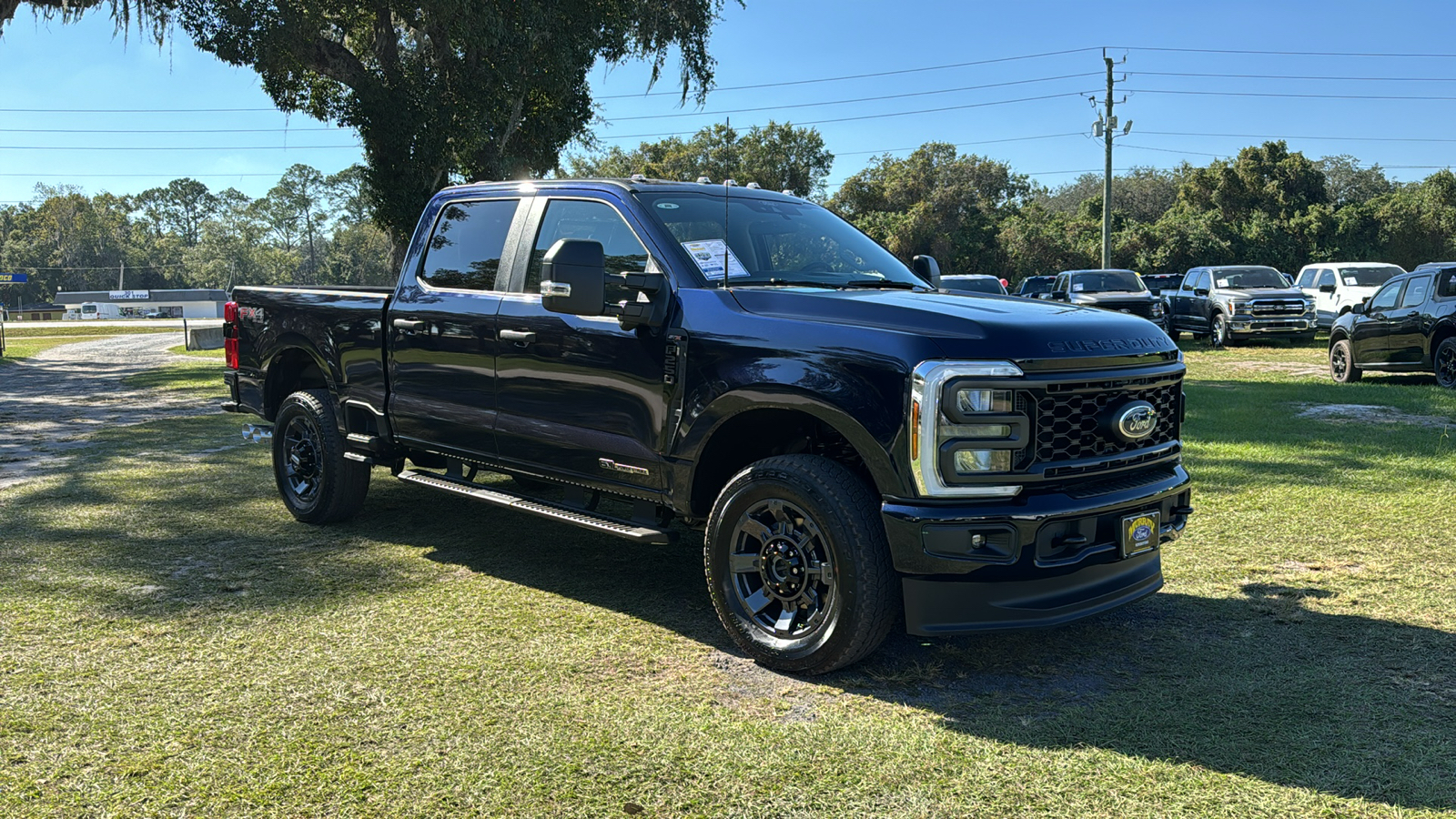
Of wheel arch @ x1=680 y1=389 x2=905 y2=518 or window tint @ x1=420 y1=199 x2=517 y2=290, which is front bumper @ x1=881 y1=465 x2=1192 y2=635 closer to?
wheel arch @ x1=680 y1=389 x2=905 y2=518

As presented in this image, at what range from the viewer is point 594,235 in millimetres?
5520

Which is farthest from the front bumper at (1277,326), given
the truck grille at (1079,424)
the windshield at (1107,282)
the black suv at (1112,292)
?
the truck grille at (1079,424)

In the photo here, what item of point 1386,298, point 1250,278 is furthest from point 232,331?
point 1250,278

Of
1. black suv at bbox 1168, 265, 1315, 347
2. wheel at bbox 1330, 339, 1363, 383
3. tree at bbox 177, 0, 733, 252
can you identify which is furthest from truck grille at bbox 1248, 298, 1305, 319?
tree at bbox 177, 0, 733, 252

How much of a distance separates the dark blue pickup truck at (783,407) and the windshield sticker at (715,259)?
0.8 inches

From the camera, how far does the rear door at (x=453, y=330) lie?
5844 millimetres

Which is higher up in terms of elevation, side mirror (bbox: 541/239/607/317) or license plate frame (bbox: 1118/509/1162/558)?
side mirror (bbox: 541/239/607/317)

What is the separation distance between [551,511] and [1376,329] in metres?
13.5

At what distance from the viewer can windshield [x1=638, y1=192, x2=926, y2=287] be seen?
16.8 feet

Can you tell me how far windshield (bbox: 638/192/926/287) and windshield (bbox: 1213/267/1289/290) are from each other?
21.4 metres

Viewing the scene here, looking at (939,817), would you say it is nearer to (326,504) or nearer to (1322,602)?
(1322,602)

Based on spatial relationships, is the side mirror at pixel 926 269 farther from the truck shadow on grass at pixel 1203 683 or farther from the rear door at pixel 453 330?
the rear door at pixel 453 330

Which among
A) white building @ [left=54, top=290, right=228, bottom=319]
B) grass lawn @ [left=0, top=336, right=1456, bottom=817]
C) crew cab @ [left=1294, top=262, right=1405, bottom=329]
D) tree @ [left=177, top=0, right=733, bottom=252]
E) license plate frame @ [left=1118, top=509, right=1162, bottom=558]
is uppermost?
tree @ [left=177, top=0, right=733, bottom=252]

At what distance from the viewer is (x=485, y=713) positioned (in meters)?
4.04
